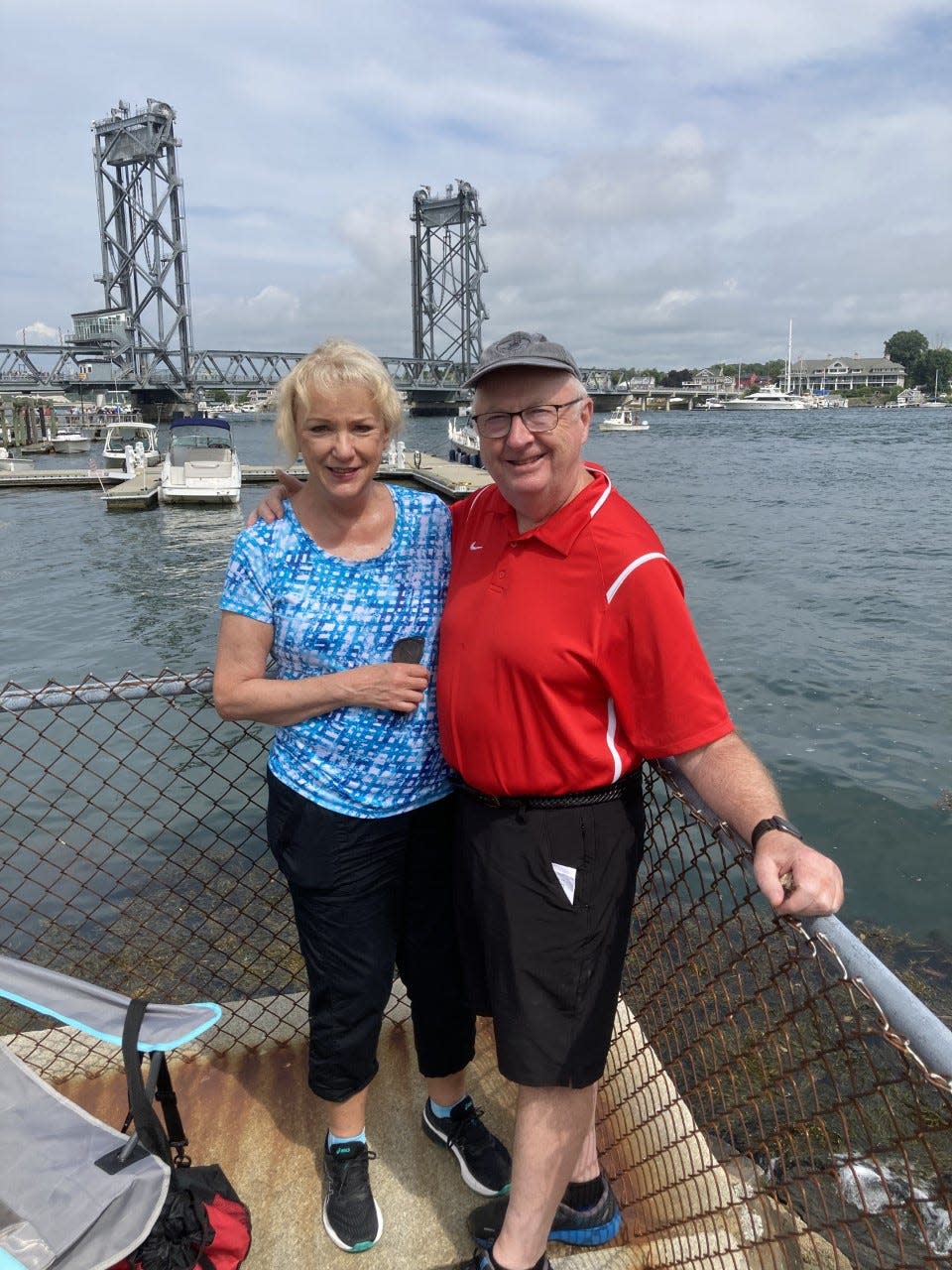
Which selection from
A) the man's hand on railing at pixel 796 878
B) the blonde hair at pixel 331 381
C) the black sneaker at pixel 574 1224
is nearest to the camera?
the man's hand on railing at pixel 796 878

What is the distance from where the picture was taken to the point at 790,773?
25.1 ft

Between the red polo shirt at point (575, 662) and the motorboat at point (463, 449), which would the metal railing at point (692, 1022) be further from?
the motorboat at point (463, 449)

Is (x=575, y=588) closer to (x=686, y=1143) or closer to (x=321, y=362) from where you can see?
(x=321, y=362)

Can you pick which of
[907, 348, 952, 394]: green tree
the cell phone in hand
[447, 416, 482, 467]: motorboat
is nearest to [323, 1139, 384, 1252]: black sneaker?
the cell phone in hand

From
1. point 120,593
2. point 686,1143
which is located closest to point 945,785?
point 686,1143

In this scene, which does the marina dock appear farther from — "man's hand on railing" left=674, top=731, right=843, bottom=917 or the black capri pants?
"man's hand on railing" left=674, top=731, right=843, bottom=917

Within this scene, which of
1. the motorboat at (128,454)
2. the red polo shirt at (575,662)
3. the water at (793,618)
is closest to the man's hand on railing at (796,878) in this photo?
the red polo shirt at (575,662)

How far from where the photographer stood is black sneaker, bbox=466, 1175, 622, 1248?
6.66ft

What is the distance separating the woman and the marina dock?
69.9 ft

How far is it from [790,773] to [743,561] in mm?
10879

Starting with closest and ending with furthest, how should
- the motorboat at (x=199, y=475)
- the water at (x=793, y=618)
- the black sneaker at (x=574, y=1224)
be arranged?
the black sneaker at (x=574, y=1224) < the water at (x=793, y=618) < the motorboat at (x=199, y=475)

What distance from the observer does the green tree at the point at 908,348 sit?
137m

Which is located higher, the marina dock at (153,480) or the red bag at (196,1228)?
the marina dock at (153,480)

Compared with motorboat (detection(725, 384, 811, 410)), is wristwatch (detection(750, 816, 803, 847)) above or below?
→ below
